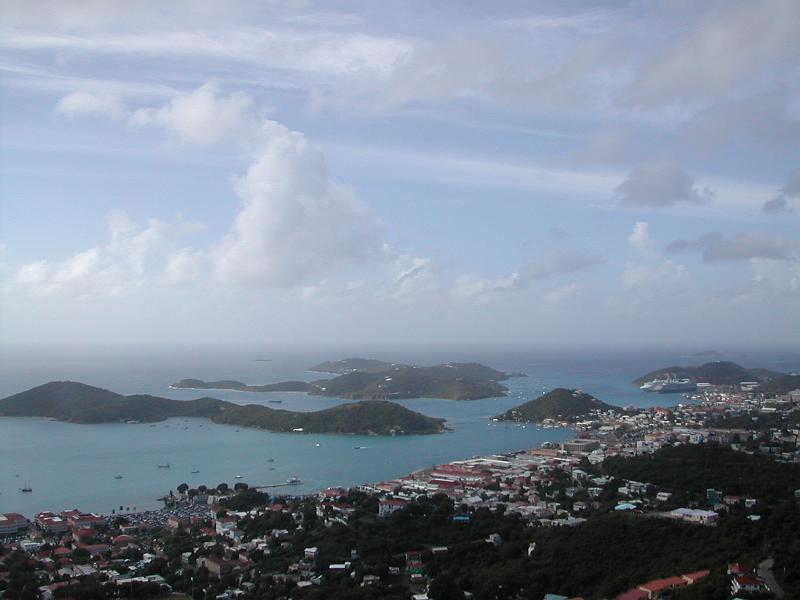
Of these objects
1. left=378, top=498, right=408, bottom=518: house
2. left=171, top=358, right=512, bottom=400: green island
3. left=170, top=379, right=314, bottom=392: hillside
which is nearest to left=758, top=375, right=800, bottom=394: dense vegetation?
left=171, top=358, right=512, bottom=400: green island

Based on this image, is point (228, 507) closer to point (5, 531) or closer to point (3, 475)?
point (5, 531)

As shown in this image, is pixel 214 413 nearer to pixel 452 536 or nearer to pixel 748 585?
pixel 452 536

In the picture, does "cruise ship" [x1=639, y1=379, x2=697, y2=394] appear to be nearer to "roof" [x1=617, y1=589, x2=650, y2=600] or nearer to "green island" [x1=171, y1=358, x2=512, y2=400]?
"green island" [x1=171, y1=358, x2=512, y2=400]

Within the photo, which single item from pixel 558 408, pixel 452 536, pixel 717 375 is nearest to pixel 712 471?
pixel 452 536

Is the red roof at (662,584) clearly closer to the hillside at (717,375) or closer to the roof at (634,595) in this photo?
the roof at (634,595)

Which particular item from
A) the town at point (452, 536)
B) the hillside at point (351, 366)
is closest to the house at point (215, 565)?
the town at point (452, 536)

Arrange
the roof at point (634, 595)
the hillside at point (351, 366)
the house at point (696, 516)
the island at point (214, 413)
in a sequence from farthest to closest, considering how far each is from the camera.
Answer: the hillside at point (351, 366)
the island at point (214, 413)
the house at point (696, 516)
the roof at point (634, 595)

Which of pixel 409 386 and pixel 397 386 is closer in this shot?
pixel 397 386

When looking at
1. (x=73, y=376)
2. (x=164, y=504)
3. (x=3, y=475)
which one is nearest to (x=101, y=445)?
(x=3, y=475)
